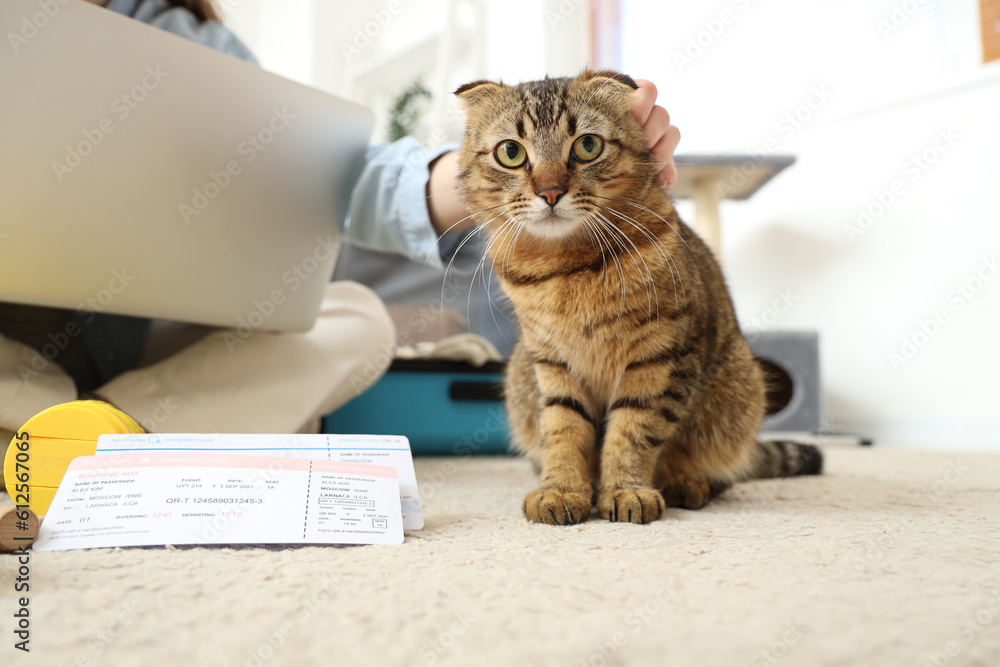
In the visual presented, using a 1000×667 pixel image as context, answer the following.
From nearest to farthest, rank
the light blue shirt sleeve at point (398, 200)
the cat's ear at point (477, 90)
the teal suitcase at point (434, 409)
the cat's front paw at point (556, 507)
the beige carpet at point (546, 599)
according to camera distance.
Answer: the beige carpet at point (546, 599) < the cat's front paw at point (556, 507) < the cat's ear at point (477, 90) < the light blue shirt sleeve at point (398, 200) < the teal suitcase at point (434, 409)

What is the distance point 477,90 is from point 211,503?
28.3 inches

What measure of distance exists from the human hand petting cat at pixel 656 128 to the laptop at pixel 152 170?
502 millimetres

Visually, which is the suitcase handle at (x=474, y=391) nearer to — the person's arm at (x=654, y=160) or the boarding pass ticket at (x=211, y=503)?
the person's arm at (x=654, y=160)

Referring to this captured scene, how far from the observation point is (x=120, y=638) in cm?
39

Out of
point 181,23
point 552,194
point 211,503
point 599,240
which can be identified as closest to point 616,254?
point 599,240

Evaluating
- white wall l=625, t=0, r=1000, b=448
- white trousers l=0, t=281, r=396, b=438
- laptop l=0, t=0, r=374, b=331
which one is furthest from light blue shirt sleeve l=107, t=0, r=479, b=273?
white wall l=625, t=0, r=1000, b=448

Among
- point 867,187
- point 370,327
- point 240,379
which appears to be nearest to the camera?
point 240,379

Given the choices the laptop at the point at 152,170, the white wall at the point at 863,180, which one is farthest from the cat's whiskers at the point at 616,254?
the white wall at the point at 863,180

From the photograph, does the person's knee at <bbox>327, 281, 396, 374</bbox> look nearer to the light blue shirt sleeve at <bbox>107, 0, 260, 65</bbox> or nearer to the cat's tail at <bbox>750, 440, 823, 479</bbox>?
the light blue shirt sleeve at <bbox>107, 0, 260, 65</bbox>

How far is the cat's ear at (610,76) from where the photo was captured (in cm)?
88

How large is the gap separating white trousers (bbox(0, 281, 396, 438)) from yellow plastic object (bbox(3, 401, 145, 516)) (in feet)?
1.15

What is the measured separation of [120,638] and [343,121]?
0.89 metres

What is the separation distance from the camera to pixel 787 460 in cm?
126

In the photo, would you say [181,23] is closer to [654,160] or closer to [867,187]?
[654,160]
